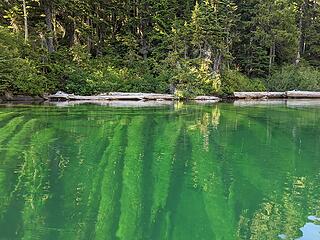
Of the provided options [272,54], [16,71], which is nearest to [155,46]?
[272,54]

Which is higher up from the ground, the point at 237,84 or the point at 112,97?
the point at 237,84

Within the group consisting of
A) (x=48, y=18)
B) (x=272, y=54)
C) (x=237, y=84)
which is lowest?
(x=237, y=84)

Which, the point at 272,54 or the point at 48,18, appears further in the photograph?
the point at 272,54

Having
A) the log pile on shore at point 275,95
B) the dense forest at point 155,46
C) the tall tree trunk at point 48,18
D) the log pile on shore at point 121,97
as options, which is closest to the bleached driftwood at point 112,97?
the log pile on shore at point 121,97

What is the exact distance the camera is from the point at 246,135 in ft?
37.6

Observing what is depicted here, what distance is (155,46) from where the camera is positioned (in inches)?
1314

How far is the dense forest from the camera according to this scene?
2594cm

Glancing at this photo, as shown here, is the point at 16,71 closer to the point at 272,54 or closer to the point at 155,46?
the point at 155,46

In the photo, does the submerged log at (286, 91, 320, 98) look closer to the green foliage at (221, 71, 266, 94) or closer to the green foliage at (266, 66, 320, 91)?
the green foliage at (266, 66, 320, 91)

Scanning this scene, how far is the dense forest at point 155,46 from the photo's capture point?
2594cm

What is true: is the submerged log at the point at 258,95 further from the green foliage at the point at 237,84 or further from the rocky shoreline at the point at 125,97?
the green foliage at the point at 237,84

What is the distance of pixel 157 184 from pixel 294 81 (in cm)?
2912

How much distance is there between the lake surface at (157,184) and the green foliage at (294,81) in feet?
72.9

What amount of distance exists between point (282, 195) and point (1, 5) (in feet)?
85.5
